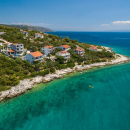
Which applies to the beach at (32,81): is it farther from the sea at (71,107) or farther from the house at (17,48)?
the house at (17,48)

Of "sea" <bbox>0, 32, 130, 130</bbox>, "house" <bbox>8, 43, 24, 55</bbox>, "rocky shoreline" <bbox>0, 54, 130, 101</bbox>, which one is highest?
"house" <bbox>8, 43, 24, 55</bbox>

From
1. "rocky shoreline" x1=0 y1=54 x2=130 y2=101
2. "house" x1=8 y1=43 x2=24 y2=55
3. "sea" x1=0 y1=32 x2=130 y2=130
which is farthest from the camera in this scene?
"house" x1=8 y1=43 x2=24 y2=55

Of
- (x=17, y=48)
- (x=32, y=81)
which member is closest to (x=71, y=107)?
(x=32, y=81)

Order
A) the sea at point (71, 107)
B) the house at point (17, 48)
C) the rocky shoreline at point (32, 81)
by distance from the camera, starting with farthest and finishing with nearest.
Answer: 1. the house at point (17, 48)
2. the rocky shoreline at point (32, 81)
3. the sea at point (71, 107)

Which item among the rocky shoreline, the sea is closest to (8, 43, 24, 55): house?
the rocky shoreline

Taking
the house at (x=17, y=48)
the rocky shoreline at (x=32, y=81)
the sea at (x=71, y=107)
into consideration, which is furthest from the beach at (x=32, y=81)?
the house at (x=17, y=48)

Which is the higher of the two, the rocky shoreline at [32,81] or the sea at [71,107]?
the rocky shoreline at [32,81]

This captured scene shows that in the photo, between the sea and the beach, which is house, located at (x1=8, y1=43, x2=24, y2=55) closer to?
the beach

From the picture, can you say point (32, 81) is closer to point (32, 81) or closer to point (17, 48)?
point (32, 81)

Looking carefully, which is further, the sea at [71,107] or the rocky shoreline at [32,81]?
the rocky shoreline at [32,81]
